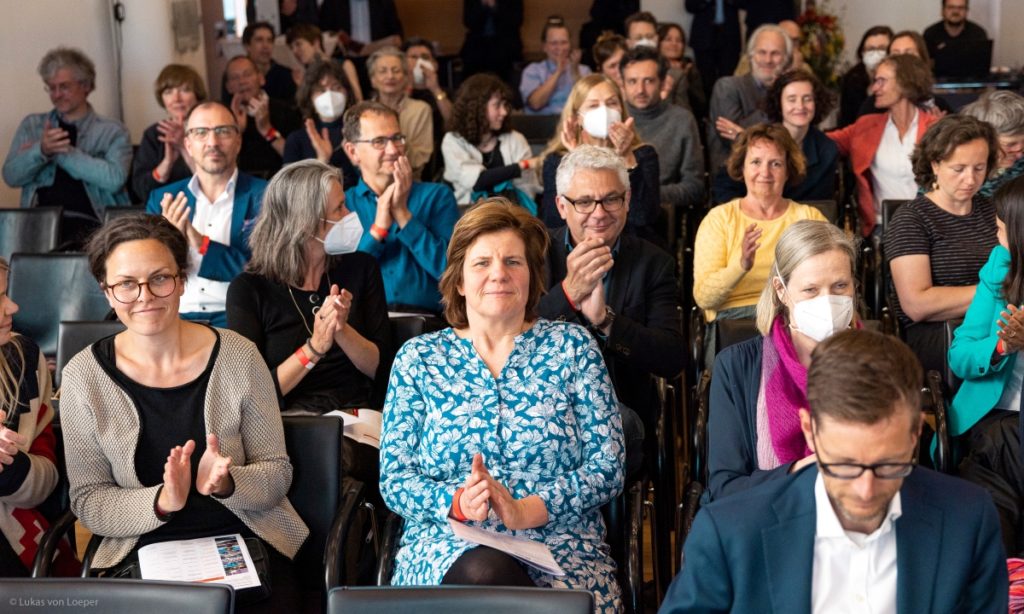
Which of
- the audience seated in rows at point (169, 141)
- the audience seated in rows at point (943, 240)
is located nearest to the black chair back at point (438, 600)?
Answer: the audience seated in rows at point (943, 240)

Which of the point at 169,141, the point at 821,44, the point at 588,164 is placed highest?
the point at 821,44

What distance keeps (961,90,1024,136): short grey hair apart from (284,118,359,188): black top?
2674 millimetres

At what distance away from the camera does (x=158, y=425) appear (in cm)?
279

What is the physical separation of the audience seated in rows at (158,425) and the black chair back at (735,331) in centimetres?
126

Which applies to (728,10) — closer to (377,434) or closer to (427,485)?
(377,434)

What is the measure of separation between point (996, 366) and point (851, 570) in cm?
148

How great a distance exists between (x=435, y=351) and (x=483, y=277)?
21 cm

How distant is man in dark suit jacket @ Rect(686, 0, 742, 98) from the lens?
9.62 meters

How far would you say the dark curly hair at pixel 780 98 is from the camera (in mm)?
5516

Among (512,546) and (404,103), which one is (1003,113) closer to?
(512,546)

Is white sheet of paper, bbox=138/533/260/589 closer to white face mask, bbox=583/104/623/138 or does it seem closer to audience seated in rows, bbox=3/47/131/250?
white face mask, bbox=583/104/623/138

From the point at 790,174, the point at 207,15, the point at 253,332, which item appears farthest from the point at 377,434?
the point at 207,15

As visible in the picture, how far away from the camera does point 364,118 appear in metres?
4.57

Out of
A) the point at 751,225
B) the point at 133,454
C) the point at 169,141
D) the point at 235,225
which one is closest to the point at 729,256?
the point at 751,225
